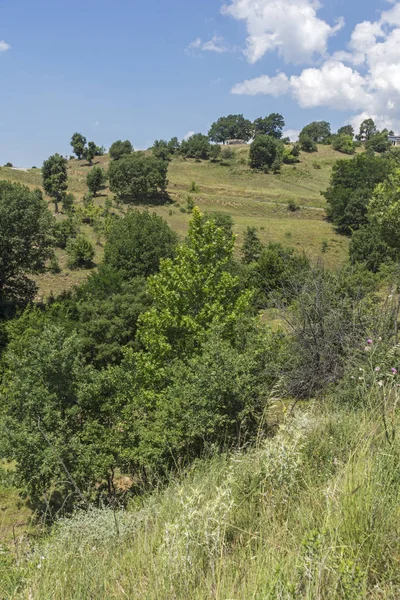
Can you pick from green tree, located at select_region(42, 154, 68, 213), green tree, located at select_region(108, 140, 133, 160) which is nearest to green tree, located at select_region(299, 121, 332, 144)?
green tree, located at select_region(108, 140, 133, 160)

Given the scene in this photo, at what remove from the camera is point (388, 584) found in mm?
2301

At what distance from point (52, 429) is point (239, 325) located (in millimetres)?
6422

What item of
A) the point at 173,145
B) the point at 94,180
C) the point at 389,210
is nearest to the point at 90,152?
the point at 173,145

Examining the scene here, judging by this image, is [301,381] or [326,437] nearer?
[326,437]

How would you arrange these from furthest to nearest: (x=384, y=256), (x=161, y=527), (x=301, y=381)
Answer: (x=384, y=256), (x=301, y=381), (x=161, y=527)

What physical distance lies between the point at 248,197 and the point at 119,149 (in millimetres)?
31983

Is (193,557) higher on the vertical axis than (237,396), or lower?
higher

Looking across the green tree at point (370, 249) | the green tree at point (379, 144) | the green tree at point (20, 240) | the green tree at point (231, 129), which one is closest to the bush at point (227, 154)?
the green tree at point (231, 129)

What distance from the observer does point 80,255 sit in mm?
38125

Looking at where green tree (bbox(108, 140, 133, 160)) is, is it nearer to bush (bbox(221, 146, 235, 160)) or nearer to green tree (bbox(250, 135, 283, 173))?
bush (bbox(221, 146, 235, 160))

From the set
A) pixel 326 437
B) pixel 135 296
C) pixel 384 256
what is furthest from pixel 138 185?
pixel 326 437

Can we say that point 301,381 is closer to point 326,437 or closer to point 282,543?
point 326,437

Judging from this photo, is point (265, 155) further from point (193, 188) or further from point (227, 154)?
point (193, 188)

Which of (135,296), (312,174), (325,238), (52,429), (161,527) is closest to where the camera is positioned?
(161,527)
